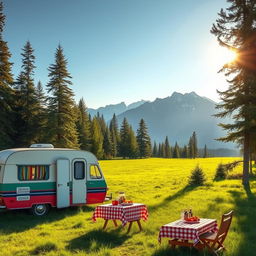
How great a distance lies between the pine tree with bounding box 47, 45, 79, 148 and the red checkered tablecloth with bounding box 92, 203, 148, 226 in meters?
Result: 29.1

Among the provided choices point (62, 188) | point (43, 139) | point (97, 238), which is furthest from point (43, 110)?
point (97, 238)

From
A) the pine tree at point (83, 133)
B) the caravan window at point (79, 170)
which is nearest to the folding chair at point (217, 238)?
the caravan window at point (79, 170)

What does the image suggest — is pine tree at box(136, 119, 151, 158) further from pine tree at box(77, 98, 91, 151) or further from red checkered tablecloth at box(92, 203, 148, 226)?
red checkered tablecloth at box(92, 203, 148, 226)

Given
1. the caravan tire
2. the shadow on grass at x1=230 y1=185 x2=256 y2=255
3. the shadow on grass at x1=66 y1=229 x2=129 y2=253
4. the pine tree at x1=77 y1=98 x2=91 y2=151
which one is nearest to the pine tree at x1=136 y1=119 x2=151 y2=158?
the pine tree at x1=77 y1=98 x2=91 y2=151

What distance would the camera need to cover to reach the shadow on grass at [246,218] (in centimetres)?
1006

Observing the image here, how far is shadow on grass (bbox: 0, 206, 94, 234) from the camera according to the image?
1377 centimetres

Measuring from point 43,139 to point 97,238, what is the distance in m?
32.8

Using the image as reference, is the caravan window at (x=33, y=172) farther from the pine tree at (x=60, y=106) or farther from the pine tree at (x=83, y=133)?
the pine tree at (x=83, y=133)

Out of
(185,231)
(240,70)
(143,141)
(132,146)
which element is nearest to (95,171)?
(185,231)

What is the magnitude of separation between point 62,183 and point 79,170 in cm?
120

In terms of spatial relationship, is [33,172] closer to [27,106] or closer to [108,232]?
[108,232]

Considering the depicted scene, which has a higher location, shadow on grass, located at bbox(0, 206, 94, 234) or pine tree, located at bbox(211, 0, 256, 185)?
pine tree, located at bbox(211, 0, 256, 185)

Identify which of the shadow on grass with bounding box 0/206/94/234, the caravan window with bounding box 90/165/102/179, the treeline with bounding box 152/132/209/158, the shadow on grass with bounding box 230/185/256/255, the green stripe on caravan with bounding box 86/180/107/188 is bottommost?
the shadow on grass with bounding box 0/206/94/234

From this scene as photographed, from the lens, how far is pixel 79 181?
17.6 meters
